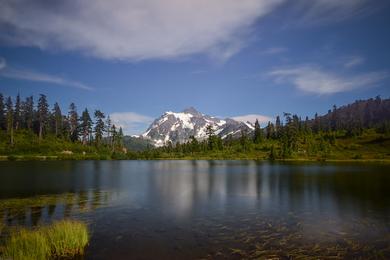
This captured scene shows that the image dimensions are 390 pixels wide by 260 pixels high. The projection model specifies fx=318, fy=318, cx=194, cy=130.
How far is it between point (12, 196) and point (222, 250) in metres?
32.2

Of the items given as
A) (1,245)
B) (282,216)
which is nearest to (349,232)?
(282,216)

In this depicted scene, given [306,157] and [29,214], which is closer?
[29,214]

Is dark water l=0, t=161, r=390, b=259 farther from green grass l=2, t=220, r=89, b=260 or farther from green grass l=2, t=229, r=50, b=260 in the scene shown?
green grass l=2, t=229, r=50, b=260

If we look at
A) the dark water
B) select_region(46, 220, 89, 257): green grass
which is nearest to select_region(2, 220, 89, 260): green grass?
select_region(46, 220, 89, 257): green grass

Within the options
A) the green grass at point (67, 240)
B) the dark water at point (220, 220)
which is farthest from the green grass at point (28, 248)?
the dark water at point (220, 220)

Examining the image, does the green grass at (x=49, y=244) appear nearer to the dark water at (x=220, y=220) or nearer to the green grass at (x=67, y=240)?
the green grass at (x=67, y=240)

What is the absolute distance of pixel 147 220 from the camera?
28562 millimetres

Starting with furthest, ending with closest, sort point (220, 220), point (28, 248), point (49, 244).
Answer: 1. point (220, 220)
2. point (49, 244)
3. point (28, 248)

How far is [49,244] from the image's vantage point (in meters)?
18.4

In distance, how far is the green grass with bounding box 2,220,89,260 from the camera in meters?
16.8

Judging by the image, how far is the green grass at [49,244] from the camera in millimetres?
16844

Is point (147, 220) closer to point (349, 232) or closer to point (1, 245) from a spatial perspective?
point (1, 245)

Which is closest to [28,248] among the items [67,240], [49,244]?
[49,244]

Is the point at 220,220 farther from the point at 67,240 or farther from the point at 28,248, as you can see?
the point at 28,248
